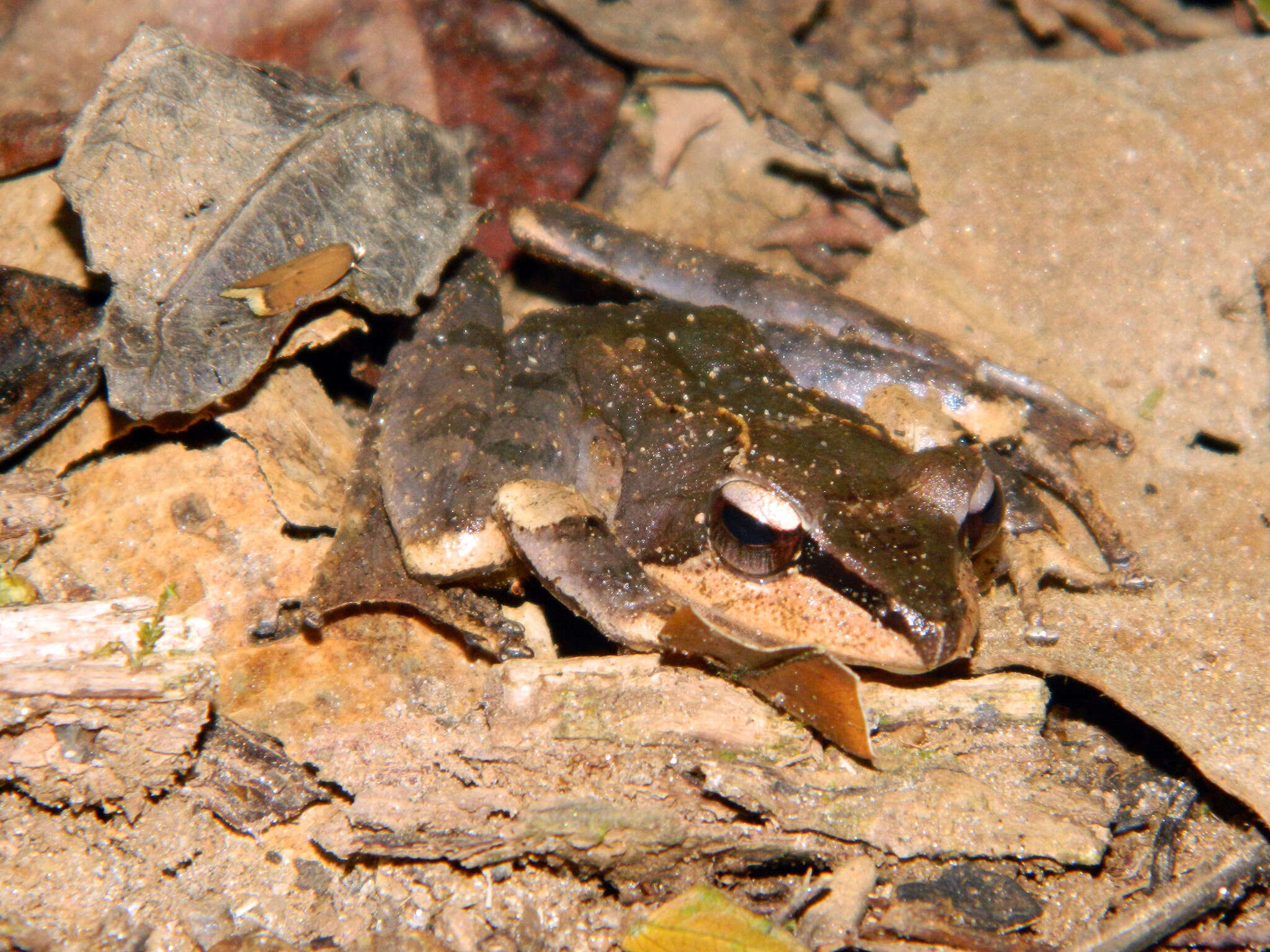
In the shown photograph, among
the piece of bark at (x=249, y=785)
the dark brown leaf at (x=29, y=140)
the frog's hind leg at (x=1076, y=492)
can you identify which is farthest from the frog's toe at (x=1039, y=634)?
the dark brown leaf at (x=29, y=140)

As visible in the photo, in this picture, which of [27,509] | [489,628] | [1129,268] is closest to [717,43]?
[1129,268]

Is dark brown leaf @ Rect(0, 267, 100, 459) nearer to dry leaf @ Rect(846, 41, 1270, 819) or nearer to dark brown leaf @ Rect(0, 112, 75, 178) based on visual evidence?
dark brown leaf @ Rect(0, 112, 75, 178)

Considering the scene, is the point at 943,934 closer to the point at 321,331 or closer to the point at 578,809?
the point at 578,809

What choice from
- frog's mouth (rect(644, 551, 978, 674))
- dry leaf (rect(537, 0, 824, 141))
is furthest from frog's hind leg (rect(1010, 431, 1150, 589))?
dry leaf (rect(537, 0, 824, 141))

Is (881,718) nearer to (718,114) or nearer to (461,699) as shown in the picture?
(461,699)

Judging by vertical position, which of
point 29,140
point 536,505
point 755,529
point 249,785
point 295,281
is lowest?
point 249,785

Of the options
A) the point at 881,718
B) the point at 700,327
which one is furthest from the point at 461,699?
the point at 700,327

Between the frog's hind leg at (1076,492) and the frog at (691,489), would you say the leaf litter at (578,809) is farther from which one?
the frog's hind leg at (1076,492)
